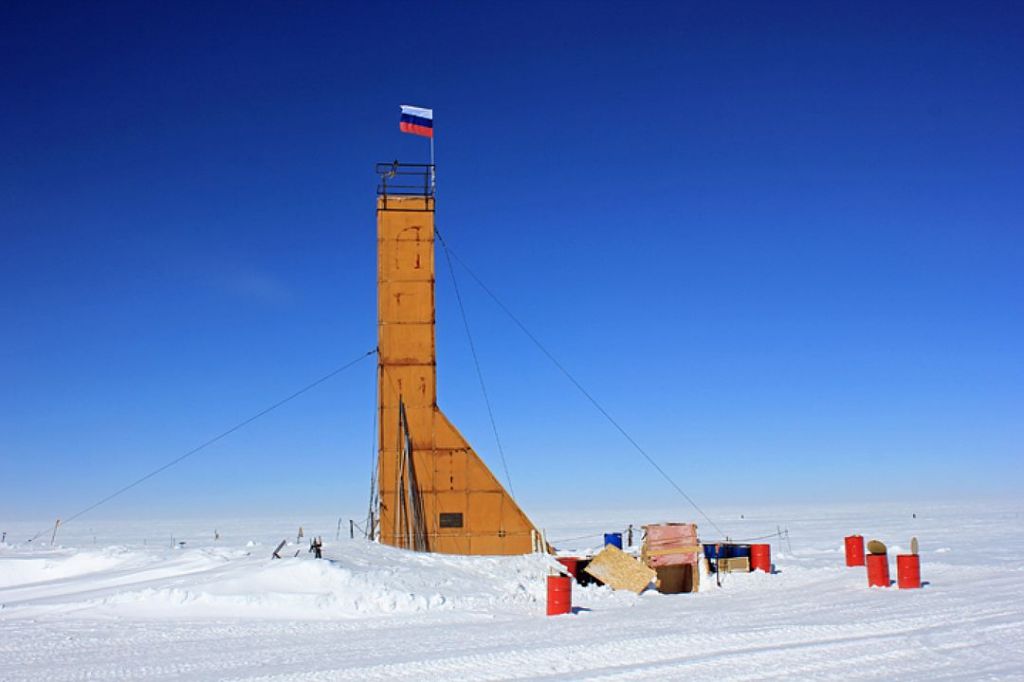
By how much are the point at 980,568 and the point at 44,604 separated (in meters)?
23.5

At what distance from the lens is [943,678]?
34.2 feet

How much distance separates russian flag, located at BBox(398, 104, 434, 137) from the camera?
28.1 meters

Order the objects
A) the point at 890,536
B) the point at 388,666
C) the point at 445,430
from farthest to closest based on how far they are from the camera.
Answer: the point at 890,536, the point at 445,430, the point at 388,666

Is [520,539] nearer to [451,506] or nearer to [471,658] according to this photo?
[451,506]

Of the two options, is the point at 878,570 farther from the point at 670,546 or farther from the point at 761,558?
the point at 670,546

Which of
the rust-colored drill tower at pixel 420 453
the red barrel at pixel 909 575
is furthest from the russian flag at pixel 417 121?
the red barrel at pixel 909 575

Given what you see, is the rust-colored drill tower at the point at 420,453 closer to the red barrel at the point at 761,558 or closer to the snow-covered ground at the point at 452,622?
the snow-covered ground at the point at 452,622

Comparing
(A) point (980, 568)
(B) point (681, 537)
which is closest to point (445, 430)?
(B) point (681, 537)

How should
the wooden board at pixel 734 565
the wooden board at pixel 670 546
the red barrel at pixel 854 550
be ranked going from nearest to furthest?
the wooden board at pixel 670 546 → the wooden board at pixel 734 565 → the red barrel at pixel 854 550

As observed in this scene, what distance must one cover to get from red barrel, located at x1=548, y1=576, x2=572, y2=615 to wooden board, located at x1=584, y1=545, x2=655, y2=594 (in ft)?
13.4

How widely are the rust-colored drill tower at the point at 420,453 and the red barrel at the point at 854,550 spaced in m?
9.18

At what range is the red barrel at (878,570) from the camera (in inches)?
782

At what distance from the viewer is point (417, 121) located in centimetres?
2825

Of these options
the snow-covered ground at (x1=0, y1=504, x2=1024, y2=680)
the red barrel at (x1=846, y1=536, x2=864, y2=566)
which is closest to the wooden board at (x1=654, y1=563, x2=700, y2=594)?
the snow-covered ground at (x1=0, y1=504, x2=1024, y2=680)
